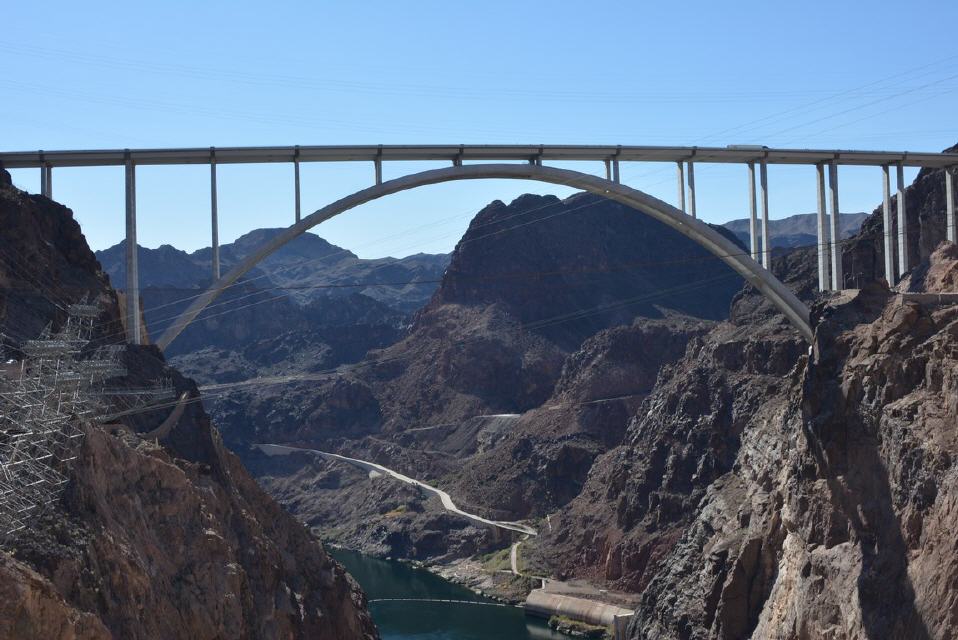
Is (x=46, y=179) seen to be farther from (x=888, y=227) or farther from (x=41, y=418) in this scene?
(x=888, y=227)

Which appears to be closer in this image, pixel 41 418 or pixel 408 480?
pixel 41 418

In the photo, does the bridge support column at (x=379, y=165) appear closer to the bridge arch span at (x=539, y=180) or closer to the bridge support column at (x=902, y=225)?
the bridge arch span at (x=539, y=180)

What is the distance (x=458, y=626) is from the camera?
77.9 m

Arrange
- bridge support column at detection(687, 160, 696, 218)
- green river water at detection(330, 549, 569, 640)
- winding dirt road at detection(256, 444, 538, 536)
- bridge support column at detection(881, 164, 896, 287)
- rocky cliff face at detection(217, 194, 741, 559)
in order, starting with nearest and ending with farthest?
bridge support column at detection(687, 160, 696, 218) → bridge support column at detection(881, 164, 896, 287) → green river water at detection(330, 549, 569, 640) → winding dirt road at detection(256, 444, 538, 536) → rocky cliff face at detection(217, 194, 741, 559)

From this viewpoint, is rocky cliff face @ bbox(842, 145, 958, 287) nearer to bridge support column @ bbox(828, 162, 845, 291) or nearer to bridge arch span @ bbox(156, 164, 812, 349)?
bridge support column @ bbox(828, 162, 845, 291)

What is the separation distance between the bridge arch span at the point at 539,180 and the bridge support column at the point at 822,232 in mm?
2777

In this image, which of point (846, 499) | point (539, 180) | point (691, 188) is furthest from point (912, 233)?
point (846, 499)

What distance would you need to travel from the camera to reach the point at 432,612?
82.6 m

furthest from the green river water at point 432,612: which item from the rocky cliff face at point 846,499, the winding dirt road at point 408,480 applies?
the rocky cliff face at point 846,499

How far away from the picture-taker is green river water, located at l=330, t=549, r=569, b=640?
75500 mm

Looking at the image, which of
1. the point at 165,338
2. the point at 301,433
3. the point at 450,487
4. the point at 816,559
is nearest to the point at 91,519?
the point at 165,338

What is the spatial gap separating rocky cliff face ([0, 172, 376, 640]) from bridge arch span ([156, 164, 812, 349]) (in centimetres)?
391

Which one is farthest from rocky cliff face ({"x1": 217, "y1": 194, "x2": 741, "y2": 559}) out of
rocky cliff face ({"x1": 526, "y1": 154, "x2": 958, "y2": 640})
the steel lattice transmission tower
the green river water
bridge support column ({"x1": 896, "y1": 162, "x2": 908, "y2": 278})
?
the steel lattice transmission tower

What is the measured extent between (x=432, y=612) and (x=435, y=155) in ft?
134
